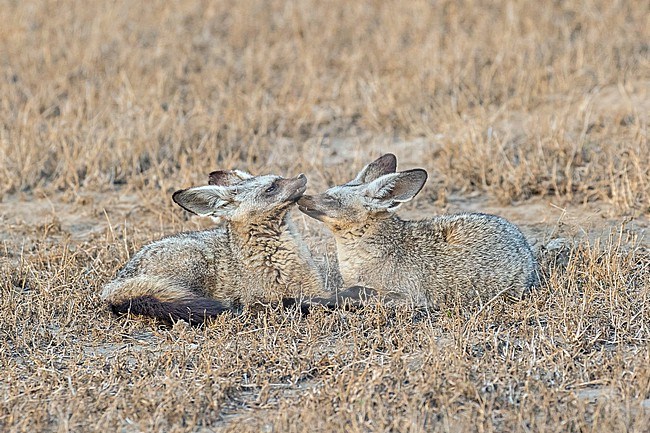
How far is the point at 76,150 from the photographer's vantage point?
9719mm

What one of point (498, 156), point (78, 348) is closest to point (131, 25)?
point (498, 156)

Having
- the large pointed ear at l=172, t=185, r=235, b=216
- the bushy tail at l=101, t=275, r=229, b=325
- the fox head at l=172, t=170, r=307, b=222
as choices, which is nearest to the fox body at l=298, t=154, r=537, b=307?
the fox head at l=172, t=170, r=307, b=222

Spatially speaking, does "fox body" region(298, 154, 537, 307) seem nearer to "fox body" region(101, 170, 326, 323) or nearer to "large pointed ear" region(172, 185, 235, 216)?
"fox body" region(101, 170, 326, 323)

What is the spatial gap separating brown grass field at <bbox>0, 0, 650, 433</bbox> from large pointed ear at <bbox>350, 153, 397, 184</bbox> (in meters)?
0.85

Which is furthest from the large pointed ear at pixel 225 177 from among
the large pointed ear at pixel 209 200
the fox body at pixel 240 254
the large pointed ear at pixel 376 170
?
the large pointed ear at pixel 376 170

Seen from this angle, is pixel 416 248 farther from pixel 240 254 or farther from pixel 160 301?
pixel 160 301

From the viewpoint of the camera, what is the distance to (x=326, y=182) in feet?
30.7

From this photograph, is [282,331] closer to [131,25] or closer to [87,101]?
[87,101]

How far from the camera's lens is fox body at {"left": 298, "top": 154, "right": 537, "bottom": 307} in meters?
6.48

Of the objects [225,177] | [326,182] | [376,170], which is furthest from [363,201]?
[326,182]

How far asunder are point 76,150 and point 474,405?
5978 mm

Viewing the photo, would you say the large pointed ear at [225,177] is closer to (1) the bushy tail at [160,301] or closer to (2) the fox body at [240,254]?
(2) the fox body at [240,254]

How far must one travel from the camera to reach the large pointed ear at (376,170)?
7.06 metres

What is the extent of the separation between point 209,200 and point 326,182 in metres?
2.72
